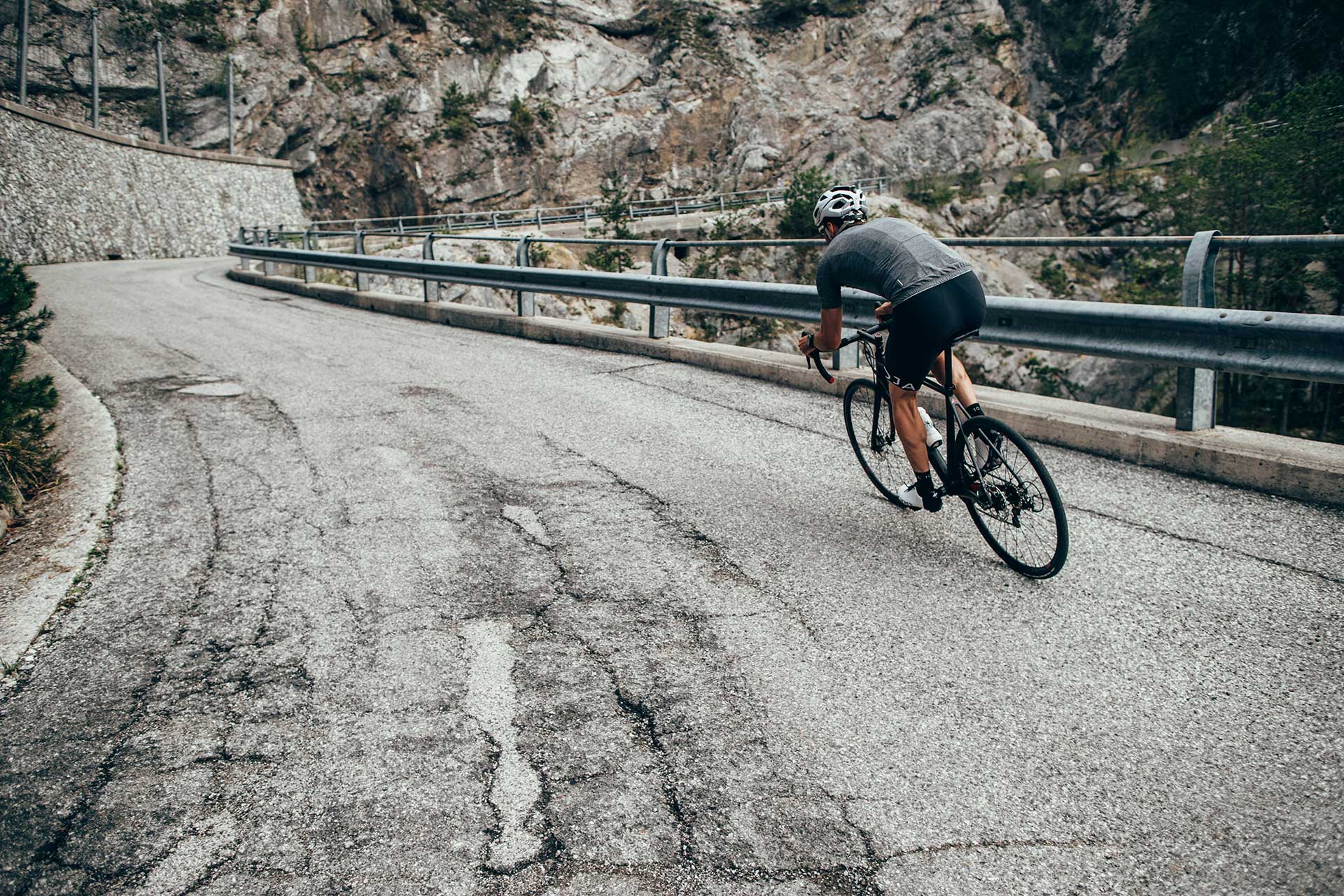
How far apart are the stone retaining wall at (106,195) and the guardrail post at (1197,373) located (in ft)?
98.8

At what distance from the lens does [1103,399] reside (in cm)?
4506

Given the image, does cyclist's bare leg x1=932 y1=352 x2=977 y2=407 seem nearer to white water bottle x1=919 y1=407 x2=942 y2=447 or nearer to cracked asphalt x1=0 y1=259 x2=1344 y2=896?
white water bottle x1=919 y1=407 x2=942 y2=447

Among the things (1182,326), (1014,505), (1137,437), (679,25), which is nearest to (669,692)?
(1014,505)

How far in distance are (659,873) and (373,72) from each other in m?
78.6

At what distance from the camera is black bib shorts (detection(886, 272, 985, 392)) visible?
13.0 feet

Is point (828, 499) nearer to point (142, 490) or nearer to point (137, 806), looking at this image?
point (137, 806)

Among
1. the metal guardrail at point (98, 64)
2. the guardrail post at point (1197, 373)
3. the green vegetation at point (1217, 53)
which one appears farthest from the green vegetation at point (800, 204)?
the green vegetation at point (1217, 53)

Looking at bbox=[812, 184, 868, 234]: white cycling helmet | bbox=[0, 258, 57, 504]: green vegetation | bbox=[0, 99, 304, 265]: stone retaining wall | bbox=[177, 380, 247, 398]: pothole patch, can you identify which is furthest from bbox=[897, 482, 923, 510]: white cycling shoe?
bbox=[0, 99, 304, 265]: stone retaining wall

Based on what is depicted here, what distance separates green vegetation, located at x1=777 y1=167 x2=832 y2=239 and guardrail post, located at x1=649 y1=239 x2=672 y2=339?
38.9m

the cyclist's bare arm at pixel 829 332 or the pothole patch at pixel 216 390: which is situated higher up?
the cyclist's bare arm at pixel 829 332

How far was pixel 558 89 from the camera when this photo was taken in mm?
75375

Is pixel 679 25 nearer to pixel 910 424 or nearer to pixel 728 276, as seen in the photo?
pixel 728 276

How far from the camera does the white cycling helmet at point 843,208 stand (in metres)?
4.27

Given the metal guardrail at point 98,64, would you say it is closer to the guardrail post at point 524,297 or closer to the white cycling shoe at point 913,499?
the guardrail post at point 524,297
